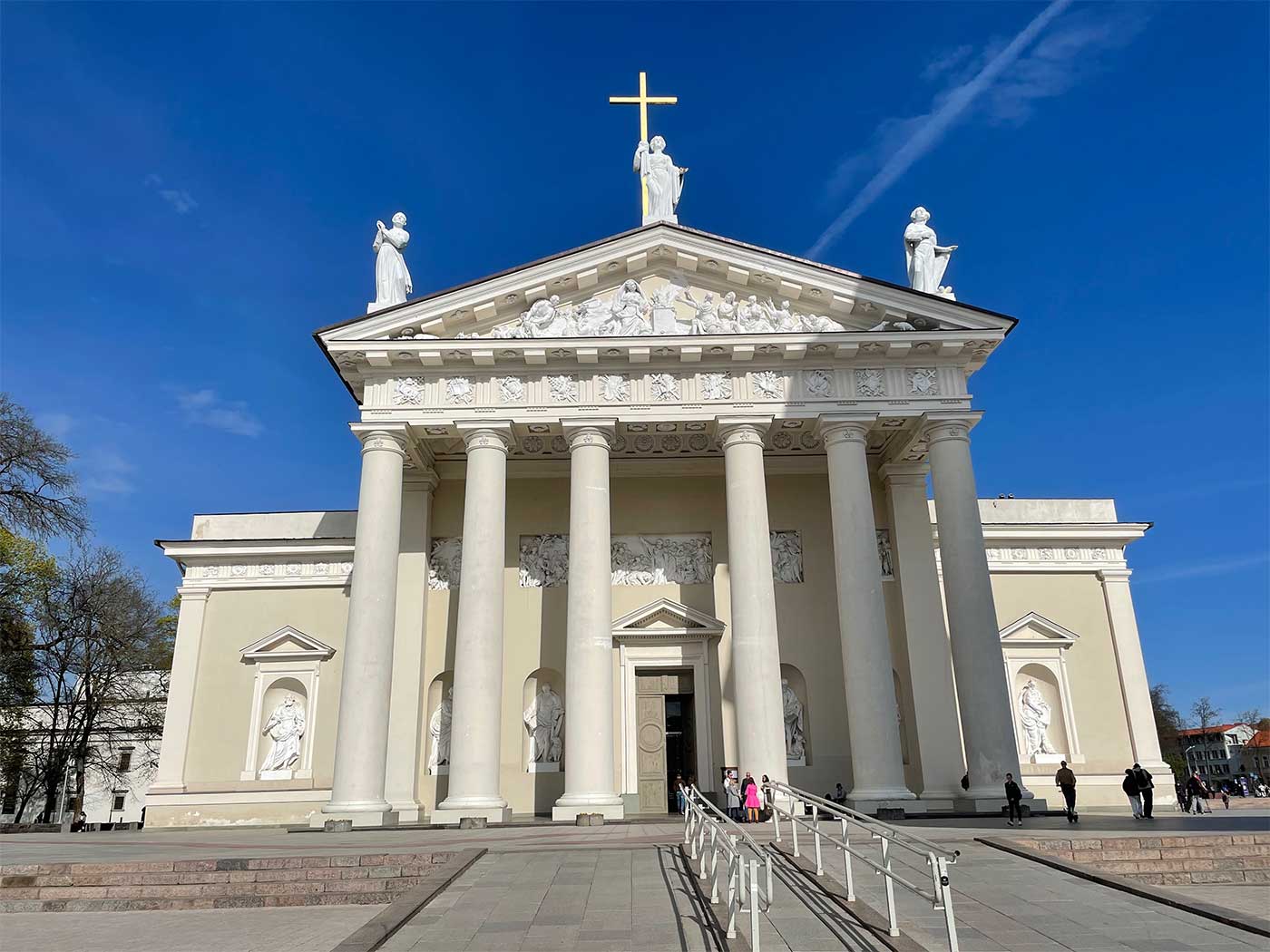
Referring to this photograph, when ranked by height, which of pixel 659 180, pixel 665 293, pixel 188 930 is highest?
pixel 659 180

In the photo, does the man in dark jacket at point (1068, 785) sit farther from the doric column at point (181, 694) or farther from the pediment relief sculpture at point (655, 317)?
the doric column at point (181, 694)

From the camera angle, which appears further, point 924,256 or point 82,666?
point 82,666

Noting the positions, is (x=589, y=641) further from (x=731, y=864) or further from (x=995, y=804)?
(x=731, y=864)

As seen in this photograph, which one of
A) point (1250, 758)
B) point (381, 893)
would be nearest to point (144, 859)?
point (381, 893)

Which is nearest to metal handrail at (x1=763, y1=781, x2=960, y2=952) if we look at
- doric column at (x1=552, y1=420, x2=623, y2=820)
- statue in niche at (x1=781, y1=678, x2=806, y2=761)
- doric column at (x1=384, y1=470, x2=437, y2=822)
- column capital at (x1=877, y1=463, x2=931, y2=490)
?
doric column at (x1=552, y1=420, x2=623, y2=820)

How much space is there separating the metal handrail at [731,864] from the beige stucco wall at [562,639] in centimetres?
960

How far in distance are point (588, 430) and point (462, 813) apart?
8.27 meters

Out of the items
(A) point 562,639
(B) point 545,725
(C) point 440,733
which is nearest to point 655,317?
(A) point 562,639

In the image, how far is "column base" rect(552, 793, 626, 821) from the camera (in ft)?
57.4

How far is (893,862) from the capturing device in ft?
34.4

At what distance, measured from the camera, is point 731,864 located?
300 inches

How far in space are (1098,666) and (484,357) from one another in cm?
1814

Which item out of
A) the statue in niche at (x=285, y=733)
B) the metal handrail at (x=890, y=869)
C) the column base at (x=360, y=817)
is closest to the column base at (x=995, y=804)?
the metal handrail at (x=890, y=869)

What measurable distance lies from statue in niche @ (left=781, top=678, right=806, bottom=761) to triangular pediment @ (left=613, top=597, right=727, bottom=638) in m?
2.19
